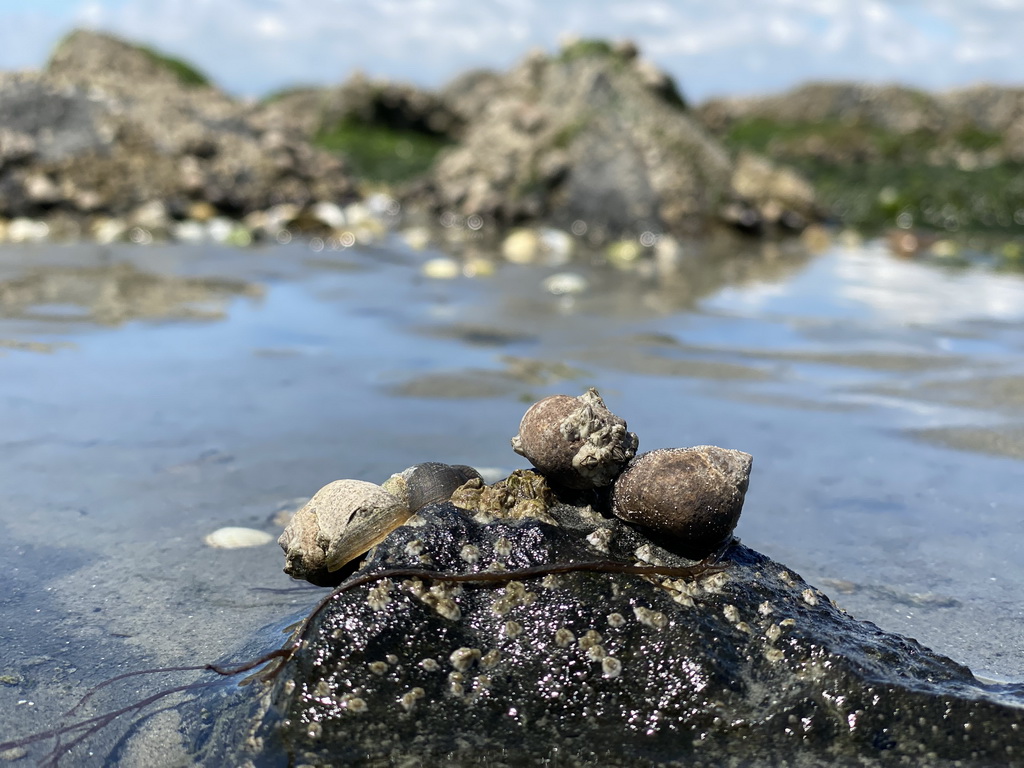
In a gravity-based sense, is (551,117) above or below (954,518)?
above

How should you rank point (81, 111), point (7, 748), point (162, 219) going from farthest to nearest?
point (81, 111)
point (162, 219)
point (7, 748)

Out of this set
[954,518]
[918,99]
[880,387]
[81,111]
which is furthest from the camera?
[918,99]

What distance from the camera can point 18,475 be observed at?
108 inches

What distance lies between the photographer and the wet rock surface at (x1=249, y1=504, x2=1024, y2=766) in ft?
5.00

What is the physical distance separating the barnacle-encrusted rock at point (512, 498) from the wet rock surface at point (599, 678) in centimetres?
7

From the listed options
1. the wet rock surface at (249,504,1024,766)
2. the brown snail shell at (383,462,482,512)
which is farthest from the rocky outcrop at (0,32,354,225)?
the wet rock surface at (249,504,1024,766)

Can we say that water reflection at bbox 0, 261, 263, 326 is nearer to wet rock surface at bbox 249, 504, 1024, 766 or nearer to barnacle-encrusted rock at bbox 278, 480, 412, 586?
barnacle-encrusted rock at bbox 278, 480, 412, 586

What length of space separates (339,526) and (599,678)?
1.91 feet

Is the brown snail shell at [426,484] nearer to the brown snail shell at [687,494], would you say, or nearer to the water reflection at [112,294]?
the brown snail shell at [687,494]

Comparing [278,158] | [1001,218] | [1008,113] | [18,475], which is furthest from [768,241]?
[1008,113]

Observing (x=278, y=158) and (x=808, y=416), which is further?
(x=278, y=158)

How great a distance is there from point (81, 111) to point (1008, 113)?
19.3m

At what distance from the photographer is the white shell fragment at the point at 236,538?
7.75 ft

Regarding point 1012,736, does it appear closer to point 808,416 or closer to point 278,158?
point 808,416
